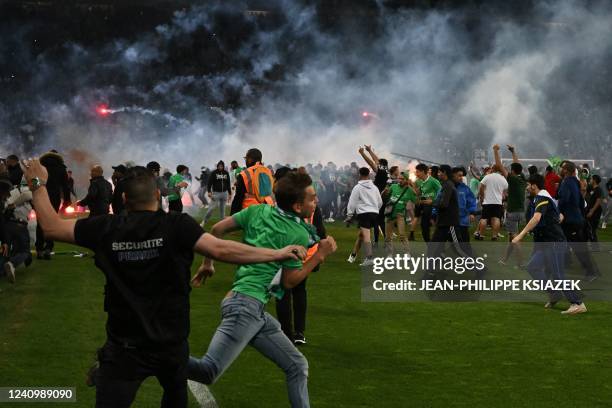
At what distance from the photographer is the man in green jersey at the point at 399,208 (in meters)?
17.6

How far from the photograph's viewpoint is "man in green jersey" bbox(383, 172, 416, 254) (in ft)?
57.7

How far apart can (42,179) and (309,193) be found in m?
1.74

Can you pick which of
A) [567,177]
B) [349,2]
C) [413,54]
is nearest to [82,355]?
[567,177]

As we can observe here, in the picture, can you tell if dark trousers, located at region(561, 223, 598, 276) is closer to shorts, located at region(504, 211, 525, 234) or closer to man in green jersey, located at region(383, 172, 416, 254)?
shorts, located at region(504, 211, 525, 234)

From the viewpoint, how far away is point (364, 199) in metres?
16.6

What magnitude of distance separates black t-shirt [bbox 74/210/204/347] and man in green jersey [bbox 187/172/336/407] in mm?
987

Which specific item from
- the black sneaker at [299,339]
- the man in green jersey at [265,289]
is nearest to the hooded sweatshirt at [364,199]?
the black sneaker at [299,339]

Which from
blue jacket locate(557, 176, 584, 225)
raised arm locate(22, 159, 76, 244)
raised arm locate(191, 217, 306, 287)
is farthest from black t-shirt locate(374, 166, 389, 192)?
raised arm locate(22, 159, 76, 244)

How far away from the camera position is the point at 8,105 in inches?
3428

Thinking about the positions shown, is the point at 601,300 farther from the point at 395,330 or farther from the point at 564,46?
the point at 564,46

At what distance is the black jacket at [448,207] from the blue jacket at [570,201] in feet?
5.17

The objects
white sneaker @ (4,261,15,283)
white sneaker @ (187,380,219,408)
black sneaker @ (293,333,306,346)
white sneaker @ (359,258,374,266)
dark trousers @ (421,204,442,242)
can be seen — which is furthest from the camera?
dark trousers @ (421,204,442,242)

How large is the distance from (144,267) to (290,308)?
4.28 m

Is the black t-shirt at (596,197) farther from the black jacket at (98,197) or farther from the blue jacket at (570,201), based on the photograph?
the black jacket at (98,197)
